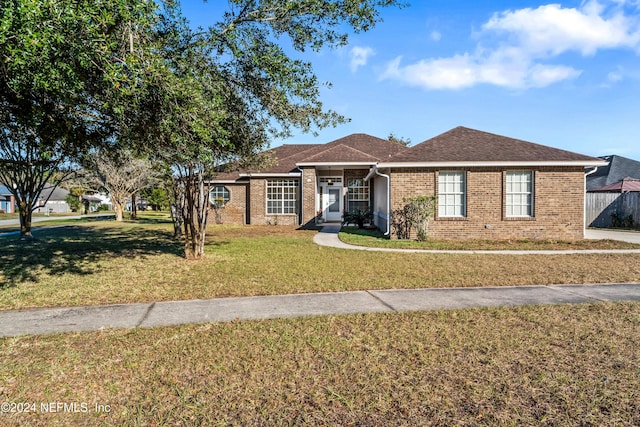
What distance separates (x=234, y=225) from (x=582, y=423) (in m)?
20.5

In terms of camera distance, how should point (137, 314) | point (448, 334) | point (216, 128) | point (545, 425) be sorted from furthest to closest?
point (216, 128), point (137, 314), point (448, 334), point (545, 425)

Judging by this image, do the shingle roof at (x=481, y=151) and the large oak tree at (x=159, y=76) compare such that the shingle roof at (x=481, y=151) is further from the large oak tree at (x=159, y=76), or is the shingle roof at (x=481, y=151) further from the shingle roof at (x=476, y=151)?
the large oak tree at (x=159, y=76)

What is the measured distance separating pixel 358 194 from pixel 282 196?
4544 millimetres

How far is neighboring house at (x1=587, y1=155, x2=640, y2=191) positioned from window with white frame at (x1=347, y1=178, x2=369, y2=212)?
1948 cm

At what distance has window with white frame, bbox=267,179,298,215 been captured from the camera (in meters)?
21.7

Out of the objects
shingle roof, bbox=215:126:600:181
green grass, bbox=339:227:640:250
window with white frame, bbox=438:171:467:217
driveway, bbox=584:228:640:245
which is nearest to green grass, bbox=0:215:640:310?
green grass, bbox=339:227:640:250

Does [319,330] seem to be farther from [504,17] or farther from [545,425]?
[504,17]

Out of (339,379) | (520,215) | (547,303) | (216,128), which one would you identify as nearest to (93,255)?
(216,128)

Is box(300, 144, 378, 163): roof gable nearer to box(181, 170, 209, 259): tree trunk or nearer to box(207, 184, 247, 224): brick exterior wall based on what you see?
box(207, 184, 247, 224): brick exterior wall

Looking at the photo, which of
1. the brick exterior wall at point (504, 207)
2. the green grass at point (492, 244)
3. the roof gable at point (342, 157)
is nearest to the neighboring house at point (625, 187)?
the brick exterior wall at point (504, 207)

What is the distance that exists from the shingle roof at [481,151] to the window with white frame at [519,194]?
683mm

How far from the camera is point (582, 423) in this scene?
2549 millimetres

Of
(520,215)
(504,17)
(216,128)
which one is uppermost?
(504,17)

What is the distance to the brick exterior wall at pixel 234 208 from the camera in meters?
22.6
